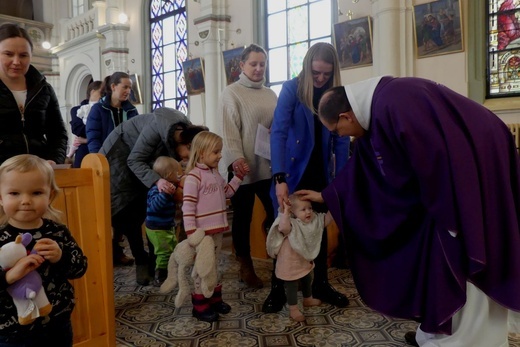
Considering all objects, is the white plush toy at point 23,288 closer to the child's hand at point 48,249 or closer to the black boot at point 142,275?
the child's hand at point 48,249

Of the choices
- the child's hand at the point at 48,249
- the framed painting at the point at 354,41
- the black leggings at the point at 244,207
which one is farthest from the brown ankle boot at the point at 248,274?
the framed painting at the point at 354,41

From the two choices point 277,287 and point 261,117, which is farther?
point 261,117

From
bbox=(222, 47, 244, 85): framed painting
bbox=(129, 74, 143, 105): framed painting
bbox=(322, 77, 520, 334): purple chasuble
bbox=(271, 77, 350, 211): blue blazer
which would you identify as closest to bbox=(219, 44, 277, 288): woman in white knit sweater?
bbox=(271, 77, 350, 211): blue blazer

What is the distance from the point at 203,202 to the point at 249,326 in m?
0.83

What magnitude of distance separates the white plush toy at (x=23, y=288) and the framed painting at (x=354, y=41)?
637 cm

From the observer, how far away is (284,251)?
9.14 feet

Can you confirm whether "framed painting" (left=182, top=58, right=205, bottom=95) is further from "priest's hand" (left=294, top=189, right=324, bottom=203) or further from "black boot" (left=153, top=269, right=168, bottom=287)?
"priest's hand" (left=294, top=189, right=324, bottom=203)

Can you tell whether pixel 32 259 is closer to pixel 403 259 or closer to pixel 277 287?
pixel 403 259

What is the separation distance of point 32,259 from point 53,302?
26 centimetres

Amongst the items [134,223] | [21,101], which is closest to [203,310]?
[134,223]

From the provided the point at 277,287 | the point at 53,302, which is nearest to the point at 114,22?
the point at 277,287

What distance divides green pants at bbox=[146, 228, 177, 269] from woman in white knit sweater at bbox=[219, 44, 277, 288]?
53 centimetres

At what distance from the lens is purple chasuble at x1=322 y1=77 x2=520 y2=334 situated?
73.7 inches

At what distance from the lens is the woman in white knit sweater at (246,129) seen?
10.6ft
